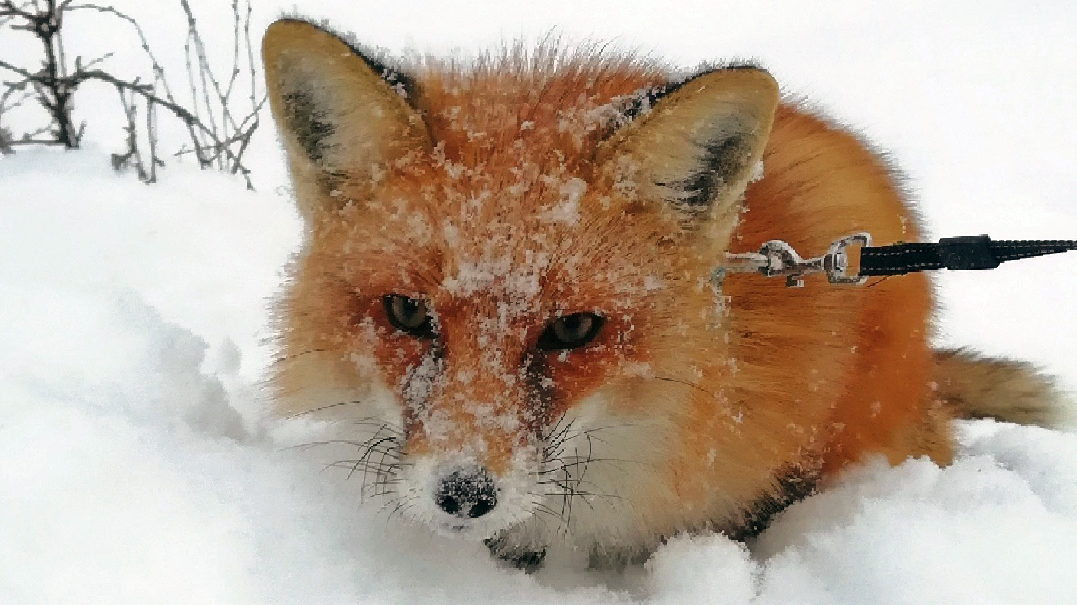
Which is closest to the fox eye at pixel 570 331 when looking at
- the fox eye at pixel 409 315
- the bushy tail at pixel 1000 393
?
the fox eye at pixel 409 315

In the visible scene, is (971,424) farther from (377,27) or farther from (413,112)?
(377,27)

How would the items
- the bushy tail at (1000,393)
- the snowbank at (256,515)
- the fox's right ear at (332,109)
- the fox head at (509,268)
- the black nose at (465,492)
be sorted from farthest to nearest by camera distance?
the bushy tail at (1000,393), the fox's right ear at (332,109), the fox head at (509,268), the black nose at (465,492), the snowbank at (256,515)

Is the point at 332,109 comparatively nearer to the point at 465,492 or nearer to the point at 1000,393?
the point at 465,492

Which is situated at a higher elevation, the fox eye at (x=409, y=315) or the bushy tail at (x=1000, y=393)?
the fox eye at (x=409, y=315)

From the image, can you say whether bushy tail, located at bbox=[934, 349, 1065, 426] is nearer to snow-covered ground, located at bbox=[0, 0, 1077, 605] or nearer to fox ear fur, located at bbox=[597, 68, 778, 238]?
snow-covered ground, located at bbox=[0, 0, 1077, 605]

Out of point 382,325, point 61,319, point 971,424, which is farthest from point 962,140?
point 61,319

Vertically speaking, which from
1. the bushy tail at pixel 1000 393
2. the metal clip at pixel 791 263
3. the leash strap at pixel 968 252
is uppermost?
the leash strap at pixel 968 252

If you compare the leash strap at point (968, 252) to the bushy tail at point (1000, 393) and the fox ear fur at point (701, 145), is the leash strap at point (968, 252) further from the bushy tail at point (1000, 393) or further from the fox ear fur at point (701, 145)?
the bushy tail at point (1000, 393)

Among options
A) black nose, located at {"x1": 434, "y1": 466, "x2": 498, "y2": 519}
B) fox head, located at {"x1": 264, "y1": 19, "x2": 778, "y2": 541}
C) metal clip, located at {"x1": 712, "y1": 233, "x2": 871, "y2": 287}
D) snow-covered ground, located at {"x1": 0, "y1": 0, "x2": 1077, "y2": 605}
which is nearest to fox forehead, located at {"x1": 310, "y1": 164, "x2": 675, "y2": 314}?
fox head, located at {"x1": 264, "y1": 19, "x2": 778, "y2": 541}

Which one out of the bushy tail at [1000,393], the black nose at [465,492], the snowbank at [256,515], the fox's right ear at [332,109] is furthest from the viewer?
the bushy tail at [1000,393]
